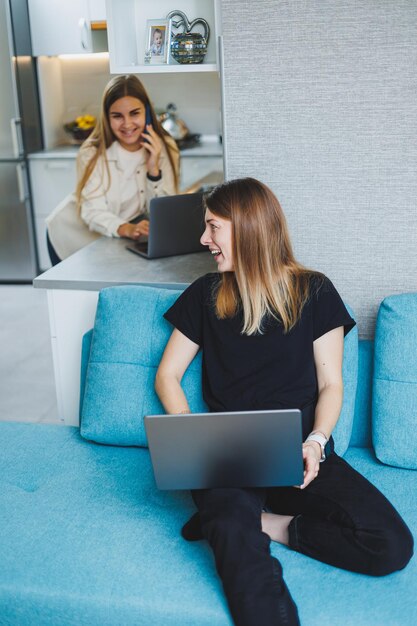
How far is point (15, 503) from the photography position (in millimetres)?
1950

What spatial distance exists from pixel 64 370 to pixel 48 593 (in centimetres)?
102

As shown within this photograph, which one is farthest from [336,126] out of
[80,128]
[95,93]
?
[95,93]

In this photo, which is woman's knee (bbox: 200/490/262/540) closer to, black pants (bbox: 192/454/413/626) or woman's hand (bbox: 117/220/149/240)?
black pants (bbox: 192/454/413/626)

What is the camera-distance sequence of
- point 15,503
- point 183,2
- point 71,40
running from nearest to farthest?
1. point 15,503
2. point 183,2
3. point 71,40

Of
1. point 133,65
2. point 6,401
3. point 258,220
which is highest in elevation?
point 133,65

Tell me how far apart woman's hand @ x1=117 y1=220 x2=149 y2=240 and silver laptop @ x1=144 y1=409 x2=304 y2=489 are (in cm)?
142

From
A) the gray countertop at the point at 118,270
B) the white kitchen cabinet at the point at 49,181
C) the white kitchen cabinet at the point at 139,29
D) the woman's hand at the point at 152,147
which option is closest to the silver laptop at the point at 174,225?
the gray countertop at the point at 118,270

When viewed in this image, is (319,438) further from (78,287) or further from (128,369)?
(78,287)

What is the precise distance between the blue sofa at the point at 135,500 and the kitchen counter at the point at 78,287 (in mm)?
199

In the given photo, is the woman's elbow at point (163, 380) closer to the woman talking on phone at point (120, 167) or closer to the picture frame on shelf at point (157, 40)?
the picture frame on shelf at point (157, 40)

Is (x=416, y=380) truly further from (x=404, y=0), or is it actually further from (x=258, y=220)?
(x=404, y=0)

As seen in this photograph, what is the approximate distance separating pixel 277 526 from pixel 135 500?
365 mm

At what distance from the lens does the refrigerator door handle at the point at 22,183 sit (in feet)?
16.1

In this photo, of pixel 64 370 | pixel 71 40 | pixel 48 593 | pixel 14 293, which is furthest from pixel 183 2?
pixel 14 293
